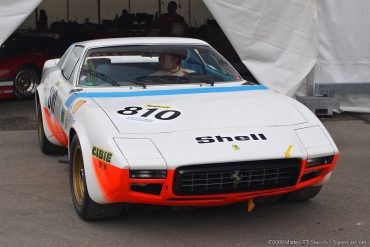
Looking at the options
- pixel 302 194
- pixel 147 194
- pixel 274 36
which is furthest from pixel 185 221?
pixel 274 36

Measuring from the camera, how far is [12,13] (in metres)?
8.01

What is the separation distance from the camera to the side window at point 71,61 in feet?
18.7

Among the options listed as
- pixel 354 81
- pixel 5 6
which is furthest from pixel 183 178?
pixel 354 81

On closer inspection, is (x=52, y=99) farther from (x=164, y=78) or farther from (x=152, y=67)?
(x=164, y=78)

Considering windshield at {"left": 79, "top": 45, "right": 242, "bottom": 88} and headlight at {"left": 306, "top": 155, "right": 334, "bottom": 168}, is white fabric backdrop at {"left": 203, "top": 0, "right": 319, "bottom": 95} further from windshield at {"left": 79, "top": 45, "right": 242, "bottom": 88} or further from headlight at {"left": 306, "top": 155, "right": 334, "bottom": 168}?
headlight at {"left": 306, "top": 155, "right": 334, "bottom": 168}

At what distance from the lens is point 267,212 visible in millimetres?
4621

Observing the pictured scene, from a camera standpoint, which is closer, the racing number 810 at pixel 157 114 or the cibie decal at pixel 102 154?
the cibie decal at pixel 102 154

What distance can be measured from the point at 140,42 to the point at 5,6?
3.17 metres

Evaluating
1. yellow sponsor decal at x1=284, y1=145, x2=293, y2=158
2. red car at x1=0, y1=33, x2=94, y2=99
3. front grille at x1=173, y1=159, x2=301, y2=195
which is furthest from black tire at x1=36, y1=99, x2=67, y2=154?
red car at x1=0, y1=33, x2=94, y2=99

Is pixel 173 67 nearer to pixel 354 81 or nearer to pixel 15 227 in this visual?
pixel 15 227

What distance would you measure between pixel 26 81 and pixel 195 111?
710cm

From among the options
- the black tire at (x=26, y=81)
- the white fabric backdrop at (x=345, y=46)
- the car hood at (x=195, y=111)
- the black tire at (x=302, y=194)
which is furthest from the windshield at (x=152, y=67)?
the black tire at (x=26, y=81)

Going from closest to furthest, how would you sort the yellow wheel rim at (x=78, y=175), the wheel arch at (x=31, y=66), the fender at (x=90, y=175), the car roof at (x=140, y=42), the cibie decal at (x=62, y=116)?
the fender at (x=90, y=175) → the yellow wheel rim at (x=78, y=175) → the cibie decal at (x=62, y=116) → the car roof at (x=140, y=42) → the wheel arch at (x=31, y=66)

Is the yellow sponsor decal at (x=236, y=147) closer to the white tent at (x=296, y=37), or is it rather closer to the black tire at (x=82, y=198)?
the black tire at (x=82, y=198)
